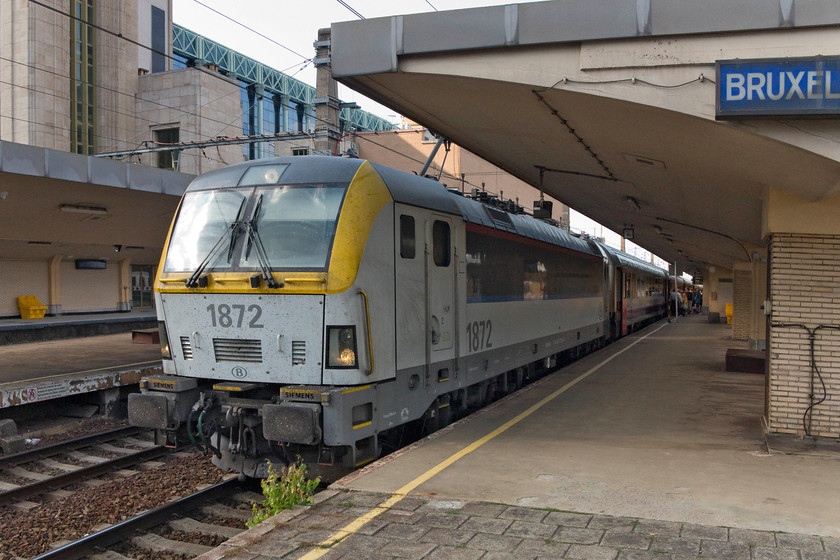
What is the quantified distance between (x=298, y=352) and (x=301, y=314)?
1.20 feet

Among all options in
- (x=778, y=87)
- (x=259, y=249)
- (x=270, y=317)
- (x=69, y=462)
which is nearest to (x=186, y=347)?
(x=270, y=317)

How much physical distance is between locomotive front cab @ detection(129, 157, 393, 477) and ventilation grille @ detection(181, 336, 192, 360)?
2 centimetres

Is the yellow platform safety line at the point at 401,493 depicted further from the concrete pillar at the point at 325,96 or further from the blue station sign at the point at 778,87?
the concrete pillar at the point at 325,96

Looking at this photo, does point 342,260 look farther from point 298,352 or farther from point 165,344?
point 165,344

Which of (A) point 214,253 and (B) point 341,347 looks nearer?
(B) point 341,347

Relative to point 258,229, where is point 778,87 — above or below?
above

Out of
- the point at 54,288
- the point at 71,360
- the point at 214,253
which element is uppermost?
the point at 214,253

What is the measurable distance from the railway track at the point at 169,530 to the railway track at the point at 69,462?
1.89 meters

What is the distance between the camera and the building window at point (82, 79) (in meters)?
36.2

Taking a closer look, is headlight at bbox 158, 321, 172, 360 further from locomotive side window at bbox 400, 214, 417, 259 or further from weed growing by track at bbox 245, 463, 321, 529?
locomotive side window at bbox 400, 214, 417, 259

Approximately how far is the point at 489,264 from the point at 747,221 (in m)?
5.03

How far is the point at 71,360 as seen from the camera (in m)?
15.6

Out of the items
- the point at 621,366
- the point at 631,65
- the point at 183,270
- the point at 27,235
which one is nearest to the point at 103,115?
the point at 27,235

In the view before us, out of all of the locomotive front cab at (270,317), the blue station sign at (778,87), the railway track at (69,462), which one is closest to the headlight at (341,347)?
the locomotive front cab at (270,317)
